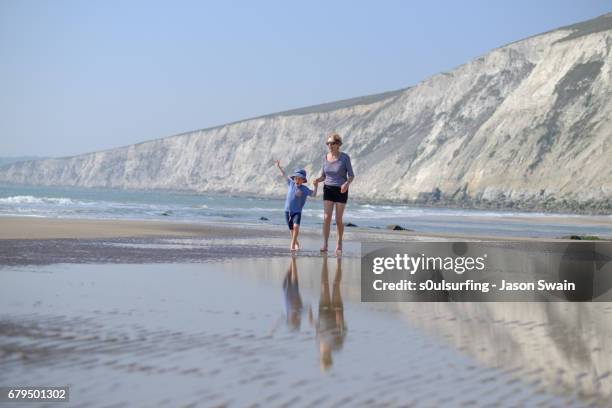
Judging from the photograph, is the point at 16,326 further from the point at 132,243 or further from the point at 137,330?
the point at 132,243

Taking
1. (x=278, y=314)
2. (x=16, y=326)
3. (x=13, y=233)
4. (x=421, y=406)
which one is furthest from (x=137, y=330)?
(x=13, y=233)

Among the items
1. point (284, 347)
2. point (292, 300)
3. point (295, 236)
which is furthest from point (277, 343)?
point (295, 236)

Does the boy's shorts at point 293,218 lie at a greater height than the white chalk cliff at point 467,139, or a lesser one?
lesser

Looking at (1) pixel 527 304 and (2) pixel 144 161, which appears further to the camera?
(2) pixel 144 161

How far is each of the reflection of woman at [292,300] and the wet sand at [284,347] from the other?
2cm

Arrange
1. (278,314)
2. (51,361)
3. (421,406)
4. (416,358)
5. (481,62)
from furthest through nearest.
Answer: (481,62)
(278,314)
(416,358)
(51,361)
(421,406)

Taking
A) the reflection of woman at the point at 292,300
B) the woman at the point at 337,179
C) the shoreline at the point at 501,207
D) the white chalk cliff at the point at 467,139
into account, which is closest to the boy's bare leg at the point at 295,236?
the woman at the point at 337,179

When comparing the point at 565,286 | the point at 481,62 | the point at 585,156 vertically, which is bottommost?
the point at 565,286

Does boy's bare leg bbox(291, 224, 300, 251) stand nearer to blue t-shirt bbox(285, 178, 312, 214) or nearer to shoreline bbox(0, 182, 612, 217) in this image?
blue t-shirt bbox(285, 178, 312, 214)

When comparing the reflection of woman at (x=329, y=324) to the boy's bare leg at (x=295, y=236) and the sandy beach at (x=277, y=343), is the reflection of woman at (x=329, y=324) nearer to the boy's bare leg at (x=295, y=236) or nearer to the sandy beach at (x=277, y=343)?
the sandy beach at (x=277, y=343)

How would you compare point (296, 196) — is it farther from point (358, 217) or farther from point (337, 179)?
point (358, 217)

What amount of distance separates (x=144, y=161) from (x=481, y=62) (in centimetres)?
8310

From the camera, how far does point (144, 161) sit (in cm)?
16238

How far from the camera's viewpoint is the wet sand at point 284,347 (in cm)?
399
